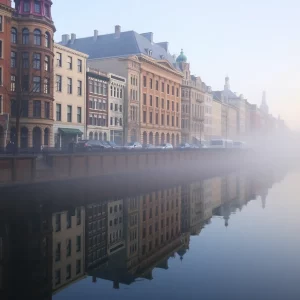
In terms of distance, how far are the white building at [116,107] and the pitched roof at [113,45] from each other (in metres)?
8.92

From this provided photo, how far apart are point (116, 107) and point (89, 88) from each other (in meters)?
9.26

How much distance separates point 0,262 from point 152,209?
15145mm

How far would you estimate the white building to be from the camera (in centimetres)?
7475

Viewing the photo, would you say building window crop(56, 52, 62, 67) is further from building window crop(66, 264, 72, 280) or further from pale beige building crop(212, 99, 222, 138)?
pale beige building crop(212, 99, 222, 138)

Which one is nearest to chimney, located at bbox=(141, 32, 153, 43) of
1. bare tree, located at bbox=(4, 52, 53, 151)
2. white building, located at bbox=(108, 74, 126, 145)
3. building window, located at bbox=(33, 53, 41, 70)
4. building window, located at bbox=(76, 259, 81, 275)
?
white building, located at bbox=(108, 74, 126, 145)

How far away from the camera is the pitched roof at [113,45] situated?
276 feet

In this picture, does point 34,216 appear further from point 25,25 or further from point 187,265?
point 25,25

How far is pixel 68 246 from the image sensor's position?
18859mm

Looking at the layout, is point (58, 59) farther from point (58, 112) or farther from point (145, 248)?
point (145, 248)

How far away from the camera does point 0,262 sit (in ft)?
51.2

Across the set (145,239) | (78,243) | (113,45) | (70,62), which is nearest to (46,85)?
(70,62)

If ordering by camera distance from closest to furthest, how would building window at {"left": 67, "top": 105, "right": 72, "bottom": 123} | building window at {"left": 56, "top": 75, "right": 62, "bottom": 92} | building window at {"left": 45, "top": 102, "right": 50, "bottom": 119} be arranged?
building window at {"left": 45, "top": 102, "right": 50, "bottom": 119} < building window at {"left": 56, "top": 75, "right": 62, "bottom": 92} < building window at {"left": 67, "top": 105, "right": 72, "bottom": 123}

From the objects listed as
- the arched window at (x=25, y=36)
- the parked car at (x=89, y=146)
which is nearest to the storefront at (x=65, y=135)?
the parked car at (x=89, y=146)

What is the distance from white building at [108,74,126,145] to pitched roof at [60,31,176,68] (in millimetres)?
8916
